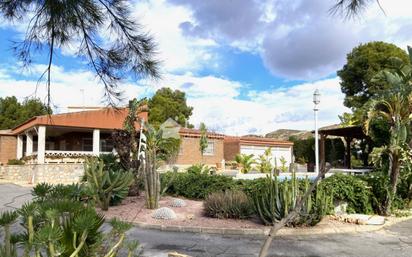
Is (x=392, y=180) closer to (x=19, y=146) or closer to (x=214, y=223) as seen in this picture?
(x=214, y=223)

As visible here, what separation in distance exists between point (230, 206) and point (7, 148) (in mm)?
28173

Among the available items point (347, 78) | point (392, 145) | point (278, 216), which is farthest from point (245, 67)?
point (347, 78)

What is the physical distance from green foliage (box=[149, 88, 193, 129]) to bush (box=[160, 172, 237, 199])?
23895 millimetres

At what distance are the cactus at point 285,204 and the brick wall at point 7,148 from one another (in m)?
28.8

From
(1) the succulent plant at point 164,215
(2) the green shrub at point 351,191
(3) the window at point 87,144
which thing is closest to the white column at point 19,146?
(3) the window at point 87,144

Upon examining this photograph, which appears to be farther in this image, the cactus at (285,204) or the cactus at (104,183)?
the cactus at (104,183)

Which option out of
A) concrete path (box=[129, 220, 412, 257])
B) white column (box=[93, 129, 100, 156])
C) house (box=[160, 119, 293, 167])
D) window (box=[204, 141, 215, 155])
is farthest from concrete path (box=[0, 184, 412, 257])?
window (box=[204, 141, 215, 155])

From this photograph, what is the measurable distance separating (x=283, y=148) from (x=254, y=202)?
3217cm

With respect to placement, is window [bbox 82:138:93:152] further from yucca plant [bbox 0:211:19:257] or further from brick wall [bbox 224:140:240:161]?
yucca plant [bbox 0:211:19:257]

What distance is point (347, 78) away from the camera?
32.9 meters

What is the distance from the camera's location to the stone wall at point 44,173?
2381cm

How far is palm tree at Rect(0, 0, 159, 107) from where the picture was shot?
357 centimetres

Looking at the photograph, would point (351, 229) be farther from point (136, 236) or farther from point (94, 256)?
point (94, 256)

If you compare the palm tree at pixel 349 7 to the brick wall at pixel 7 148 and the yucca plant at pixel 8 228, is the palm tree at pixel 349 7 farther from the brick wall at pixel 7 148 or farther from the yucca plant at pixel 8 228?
the brick wall at pixel 7 148
